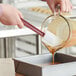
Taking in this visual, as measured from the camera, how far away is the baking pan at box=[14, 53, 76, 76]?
1428 mm

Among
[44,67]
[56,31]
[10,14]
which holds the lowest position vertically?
[44,67]

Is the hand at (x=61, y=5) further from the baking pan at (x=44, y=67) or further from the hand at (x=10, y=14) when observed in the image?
the hand at (x=10, y=14)

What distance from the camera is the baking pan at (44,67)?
4.68 ft

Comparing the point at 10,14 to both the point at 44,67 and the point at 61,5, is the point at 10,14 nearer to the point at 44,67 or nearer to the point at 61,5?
the point at 44,67

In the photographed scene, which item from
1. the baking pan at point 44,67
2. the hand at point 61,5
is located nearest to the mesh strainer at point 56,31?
the baking pan at point 44,67

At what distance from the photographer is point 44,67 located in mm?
1411

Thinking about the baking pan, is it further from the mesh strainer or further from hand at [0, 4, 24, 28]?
hand at [0, 4, 24, 28]

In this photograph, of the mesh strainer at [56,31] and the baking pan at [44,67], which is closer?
the baking pan at [44,67]

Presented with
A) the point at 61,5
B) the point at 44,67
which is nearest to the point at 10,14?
the point at 44,67

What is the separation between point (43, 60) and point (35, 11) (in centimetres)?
143

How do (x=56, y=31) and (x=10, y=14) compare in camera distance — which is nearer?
Result: (x=10, y=14)

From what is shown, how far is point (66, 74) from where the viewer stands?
1483mm

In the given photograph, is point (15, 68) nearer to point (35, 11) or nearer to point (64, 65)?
point (64, 65)

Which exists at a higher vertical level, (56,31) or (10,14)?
(10,14)
